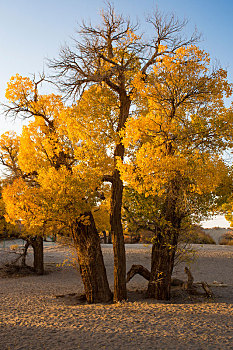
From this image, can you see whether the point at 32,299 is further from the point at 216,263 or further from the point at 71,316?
the point at 216,263

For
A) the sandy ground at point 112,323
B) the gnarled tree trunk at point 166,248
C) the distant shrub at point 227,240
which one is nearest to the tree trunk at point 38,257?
the sandy ground at point 112,323

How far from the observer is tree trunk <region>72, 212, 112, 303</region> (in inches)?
392

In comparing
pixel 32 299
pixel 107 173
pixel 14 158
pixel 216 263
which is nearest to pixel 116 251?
pixel 107 173

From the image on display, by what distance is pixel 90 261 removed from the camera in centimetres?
995

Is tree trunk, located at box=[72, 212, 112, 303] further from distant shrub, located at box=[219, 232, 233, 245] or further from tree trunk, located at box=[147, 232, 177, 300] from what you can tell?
distant shrub, located at box=[219, 232, 233, 245]

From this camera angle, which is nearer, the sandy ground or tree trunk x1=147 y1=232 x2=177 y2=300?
the sandy ground

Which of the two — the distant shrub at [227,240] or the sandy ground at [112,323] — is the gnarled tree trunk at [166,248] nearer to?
the sandy ground at [112,323]

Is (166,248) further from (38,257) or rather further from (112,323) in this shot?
(38,257)

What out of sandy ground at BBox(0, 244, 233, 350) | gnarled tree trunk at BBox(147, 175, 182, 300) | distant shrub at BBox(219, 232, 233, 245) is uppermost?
gnarled tree trunk at BBox(147, 175, 182, 300)

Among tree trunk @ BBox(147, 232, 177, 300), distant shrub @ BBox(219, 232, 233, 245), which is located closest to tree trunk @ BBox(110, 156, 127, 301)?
tree trunk @ BBox(147, 232, 177, 300)

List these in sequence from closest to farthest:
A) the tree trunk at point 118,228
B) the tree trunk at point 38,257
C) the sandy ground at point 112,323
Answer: the sandy ground at point 112,323 < the tree trunk at point 118,228 < the tree trunk at point 38,257

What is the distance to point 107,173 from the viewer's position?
948 centimetres

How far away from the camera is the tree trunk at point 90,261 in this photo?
995cm

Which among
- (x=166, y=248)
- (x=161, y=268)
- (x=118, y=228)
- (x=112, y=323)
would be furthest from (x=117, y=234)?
(x=112, y=323)
